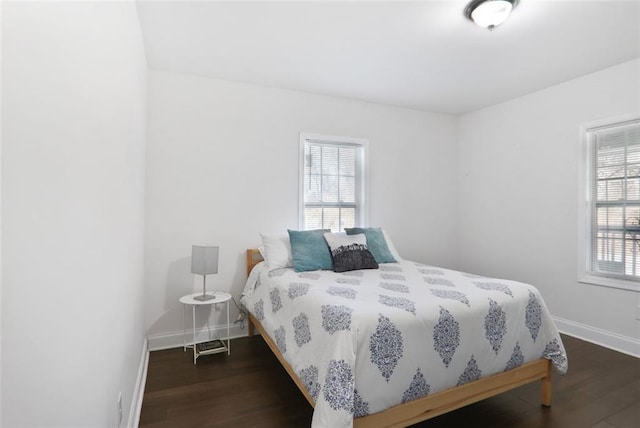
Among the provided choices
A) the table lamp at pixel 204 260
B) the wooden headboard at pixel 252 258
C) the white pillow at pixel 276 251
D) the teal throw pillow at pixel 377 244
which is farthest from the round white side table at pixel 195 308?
the teal throw pillow at pixel 377 244

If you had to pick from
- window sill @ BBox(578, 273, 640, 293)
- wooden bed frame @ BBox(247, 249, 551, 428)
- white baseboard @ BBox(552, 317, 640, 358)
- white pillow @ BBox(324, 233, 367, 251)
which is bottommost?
white baseboard @ BBox(552, 317, 640, 358)

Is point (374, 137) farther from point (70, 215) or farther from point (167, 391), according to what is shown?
point (70, 215)

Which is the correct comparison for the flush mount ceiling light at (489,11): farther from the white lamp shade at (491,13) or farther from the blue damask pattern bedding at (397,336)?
the blue damask pattern bedding at (397,336)

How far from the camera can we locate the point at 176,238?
3164mm

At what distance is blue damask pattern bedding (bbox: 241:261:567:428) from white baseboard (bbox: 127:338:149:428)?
Answer: 2.96 feet

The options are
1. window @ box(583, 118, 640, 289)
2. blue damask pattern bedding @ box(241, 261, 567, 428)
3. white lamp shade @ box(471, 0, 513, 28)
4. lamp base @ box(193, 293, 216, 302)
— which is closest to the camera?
blue damask pattern bedding @ box(241, 261, 567, 428)

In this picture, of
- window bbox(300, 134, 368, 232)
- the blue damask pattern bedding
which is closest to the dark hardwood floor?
the blue damask pattern bedding

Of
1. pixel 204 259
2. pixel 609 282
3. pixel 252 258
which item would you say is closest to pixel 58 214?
pixel 204 259

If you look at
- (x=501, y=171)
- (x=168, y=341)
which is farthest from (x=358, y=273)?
(x=501, y=171)

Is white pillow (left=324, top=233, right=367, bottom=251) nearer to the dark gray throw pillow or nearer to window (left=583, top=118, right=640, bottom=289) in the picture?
the dark gray throw pillow

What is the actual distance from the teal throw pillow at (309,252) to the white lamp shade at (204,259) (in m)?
0.68

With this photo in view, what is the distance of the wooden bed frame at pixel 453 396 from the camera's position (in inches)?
64.1

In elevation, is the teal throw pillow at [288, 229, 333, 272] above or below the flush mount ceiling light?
below

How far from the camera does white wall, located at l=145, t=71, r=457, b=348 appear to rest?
3111 mm
